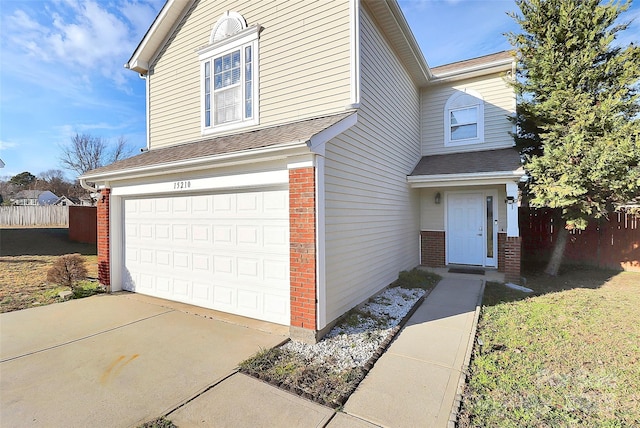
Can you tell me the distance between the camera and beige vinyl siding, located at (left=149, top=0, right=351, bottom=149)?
5387mm

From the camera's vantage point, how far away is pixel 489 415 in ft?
9.06

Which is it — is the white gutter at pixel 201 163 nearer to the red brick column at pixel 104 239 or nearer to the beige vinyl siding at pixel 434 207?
the red brick column at pixel 104 239

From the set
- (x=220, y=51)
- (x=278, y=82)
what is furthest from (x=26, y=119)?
(x=278, y=82)

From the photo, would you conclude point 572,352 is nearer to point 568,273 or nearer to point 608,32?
point 568,273

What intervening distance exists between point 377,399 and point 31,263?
1305cm

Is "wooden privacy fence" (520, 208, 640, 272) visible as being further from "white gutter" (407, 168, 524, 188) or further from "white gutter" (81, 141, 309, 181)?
"white gutter" (81, 141, 309, 181)

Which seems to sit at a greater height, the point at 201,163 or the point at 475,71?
the point at 475,71

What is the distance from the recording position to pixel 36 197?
154 feet

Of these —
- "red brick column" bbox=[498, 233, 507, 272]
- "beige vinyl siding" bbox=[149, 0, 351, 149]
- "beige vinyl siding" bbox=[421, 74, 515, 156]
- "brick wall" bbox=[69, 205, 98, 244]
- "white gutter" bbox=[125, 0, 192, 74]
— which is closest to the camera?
"beige vinyl siding" bbox=[149, 0, 351, 149]

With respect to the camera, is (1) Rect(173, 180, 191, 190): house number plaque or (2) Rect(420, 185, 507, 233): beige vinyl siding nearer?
(1) Rect(173, 180, 191, 190): house number plaque

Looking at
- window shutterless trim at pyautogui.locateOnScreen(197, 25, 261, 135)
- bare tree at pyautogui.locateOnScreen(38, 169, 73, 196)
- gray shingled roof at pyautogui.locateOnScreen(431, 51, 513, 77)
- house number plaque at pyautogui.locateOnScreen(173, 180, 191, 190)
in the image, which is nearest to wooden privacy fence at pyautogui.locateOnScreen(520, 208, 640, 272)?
gray shingled roof at pyautogui.locateOnScreen(431, 51, 513, 77)

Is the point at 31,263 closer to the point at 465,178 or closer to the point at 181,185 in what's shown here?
the point at 181,185

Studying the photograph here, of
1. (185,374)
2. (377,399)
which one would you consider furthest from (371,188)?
(185,374)

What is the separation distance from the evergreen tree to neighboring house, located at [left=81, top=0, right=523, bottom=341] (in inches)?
39.1
